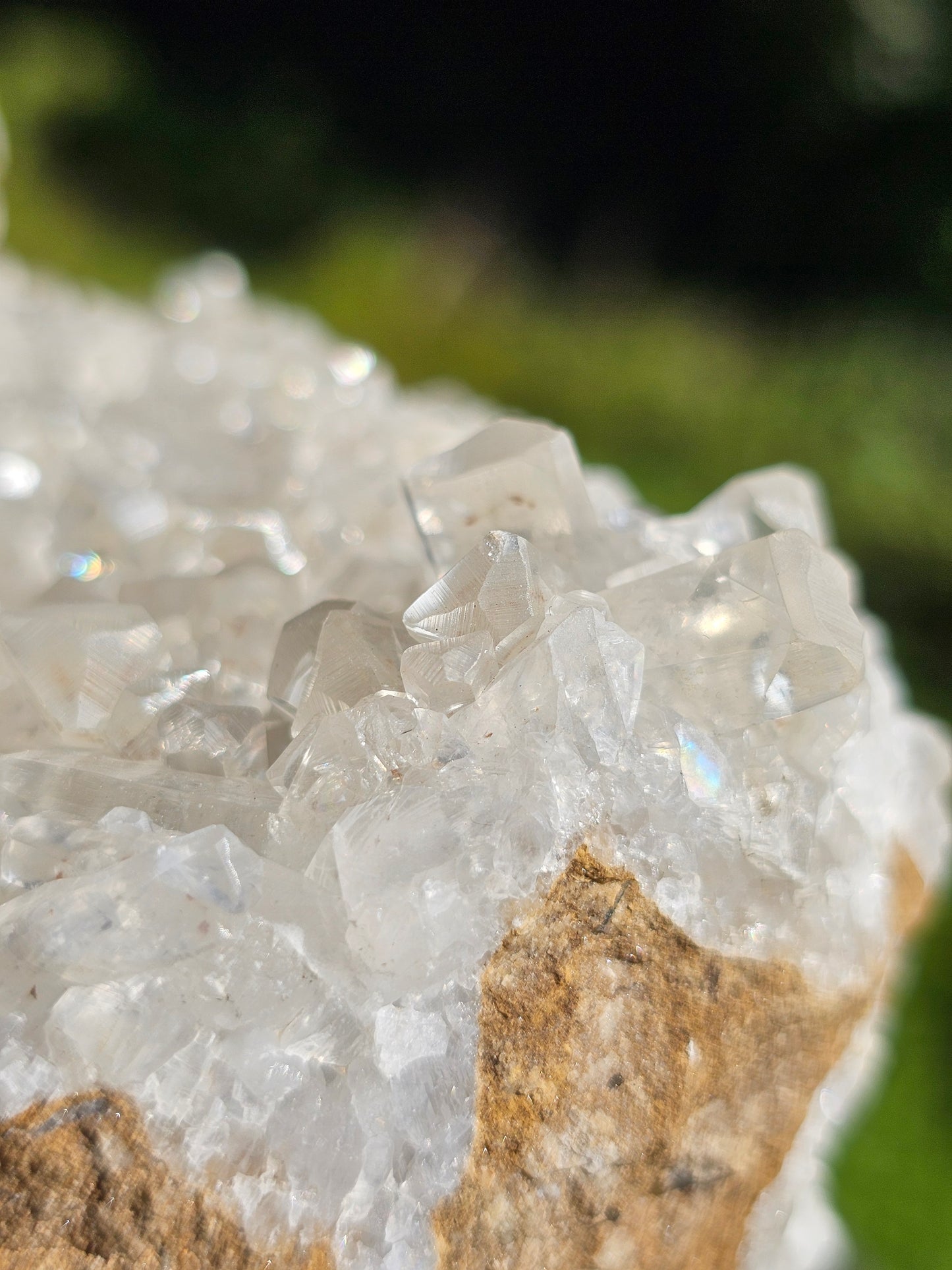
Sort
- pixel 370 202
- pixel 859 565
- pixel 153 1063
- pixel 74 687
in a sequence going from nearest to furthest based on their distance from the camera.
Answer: pixel 153 1063 → pixel 74 687 → pixel 859 565 → pixel 370 202

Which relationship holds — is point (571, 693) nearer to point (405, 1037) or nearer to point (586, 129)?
point (405, 1037)

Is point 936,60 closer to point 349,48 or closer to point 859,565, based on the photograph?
point 859,565

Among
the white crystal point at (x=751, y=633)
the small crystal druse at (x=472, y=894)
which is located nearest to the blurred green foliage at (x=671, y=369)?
the small crystal druse at (x=472, y=894)

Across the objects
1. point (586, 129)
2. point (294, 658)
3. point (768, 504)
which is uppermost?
point (768, 504)

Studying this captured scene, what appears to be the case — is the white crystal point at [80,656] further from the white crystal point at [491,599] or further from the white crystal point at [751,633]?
the white crystal point at [751,633]

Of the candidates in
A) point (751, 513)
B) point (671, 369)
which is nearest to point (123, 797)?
point (751, 513)

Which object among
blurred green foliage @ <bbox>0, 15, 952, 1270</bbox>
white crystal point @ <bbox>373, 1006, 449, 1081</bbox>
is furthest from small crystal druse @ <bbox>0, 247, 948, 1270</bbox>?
blurred green foliage @ <bbox>0, 15, 952, 1270</bbox>

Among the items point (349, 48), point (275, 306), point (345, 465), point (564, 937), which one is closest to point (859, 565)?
point (275, 306)
